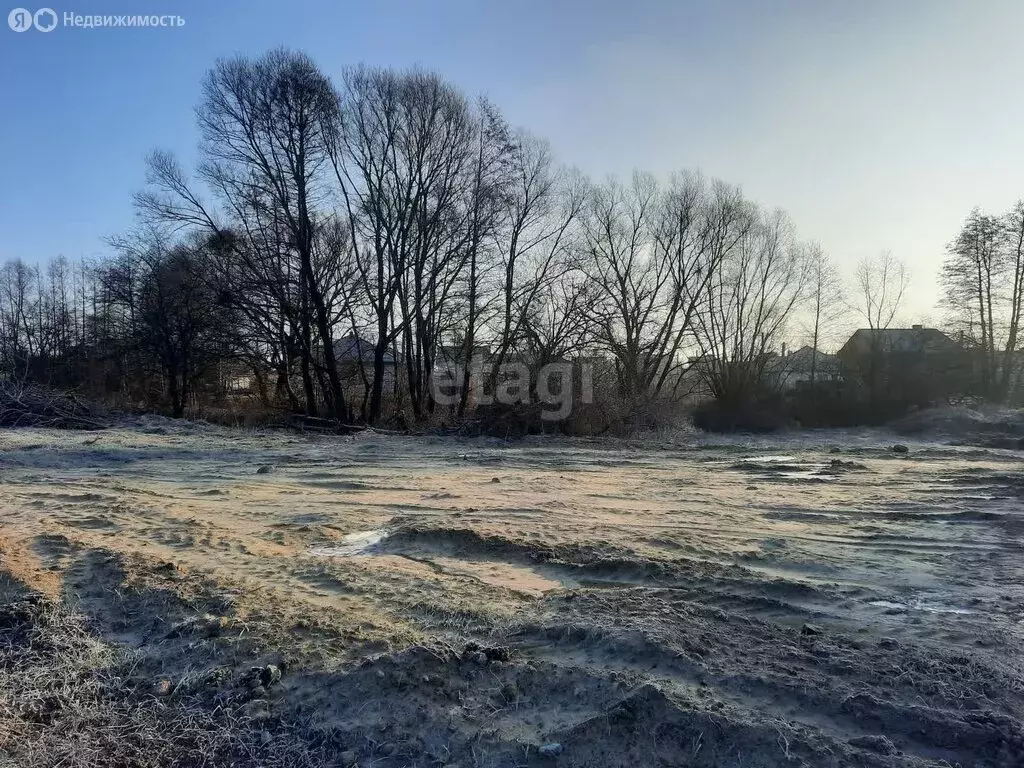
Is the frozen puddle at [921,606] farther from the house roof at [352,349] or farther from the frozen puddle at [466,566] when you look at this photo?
the house roof at [352,349]

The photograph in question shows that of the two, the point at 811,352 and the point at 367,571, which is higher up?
the point at 811,352

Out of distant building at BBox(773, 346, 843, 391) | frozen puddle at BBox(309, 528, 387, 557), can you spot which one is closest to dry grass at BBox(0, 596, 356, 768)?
frozen puddle at BBox(309, 528, 387, 557)

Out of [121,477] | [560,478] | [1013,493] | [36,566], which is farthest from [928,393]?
[36,566]

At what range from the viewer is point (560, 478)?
11609 mm

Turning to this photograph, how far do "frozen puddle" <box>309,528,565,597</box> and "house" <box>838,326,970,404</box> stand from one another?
3384cm

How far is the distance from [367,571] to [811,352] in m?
38.3

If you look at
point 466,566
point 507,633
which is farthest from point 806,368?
point 507,633

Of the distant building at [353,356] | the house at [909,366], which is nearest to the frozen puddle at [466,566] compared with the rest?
the distant building at [353,356]

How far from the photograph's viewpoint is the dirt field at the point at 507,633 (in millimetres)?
3123

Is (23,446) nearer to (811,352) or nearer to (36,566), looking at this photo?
(36,566)

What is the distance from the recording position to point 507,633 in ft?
13.7

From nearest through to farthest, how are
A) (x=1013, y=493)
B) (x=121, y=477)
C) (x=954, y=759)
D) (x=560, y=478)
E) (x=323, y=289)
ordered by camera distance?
(x=954, y=759) → (x=1013, y=493) → (x=121, y=477) → (x=560, y=478) → (x=323, y=289)

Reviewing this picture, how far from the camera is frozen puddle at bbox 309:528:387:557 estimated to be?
20.6ft

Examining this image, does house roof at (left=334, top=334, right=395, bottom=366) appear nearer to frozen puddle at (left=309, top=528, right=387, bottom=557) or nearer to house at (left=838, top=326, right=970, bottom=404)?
frozen puddle at (left=309, top=528, right=387, bottom=557)
